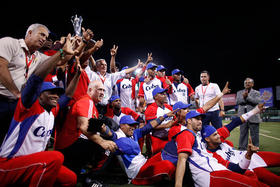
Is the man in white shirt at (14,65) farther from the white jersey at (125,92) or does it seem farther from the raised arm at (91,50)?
the white jersey at (125,92)

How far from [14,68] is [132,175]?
265cm

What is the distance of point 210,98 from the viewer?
21.6 ft

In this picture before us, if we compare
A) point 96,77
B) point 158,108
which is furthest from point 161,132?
point 96,77

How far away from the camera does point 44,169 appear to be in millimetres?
1908

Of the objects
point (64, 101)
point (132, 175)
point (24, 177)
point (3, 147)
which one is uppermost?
point (64, 101)

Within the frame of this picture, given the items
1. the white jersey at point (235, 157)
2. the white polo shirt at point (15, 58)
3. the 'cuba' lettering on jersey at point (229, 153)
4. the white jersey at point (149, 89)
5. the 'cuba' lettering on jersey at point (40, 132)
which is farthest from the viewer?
the white jersey at point (149, 89)

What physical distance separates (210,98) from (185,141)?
4.25 meters

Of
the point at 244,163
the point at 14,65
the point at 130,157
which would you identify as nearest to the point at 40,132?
the point at 14,65

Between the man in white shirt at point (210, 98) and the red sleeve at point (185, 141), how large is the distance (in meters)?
3.52

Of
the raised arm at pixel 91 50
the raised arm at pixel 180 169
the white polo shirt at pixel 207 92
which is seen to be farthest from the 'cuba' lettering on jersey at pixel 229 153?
the raised arm at pixel 91 50

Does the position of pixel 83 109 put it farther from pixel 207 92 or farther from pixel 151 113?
pixel 207 92

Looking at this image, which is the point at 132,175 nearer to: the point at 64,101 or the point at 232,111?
the point at 64,101

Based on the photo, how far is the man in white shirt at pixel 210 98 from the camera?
618cm

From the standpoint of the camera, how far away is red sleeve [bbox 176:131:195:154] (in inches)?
107
